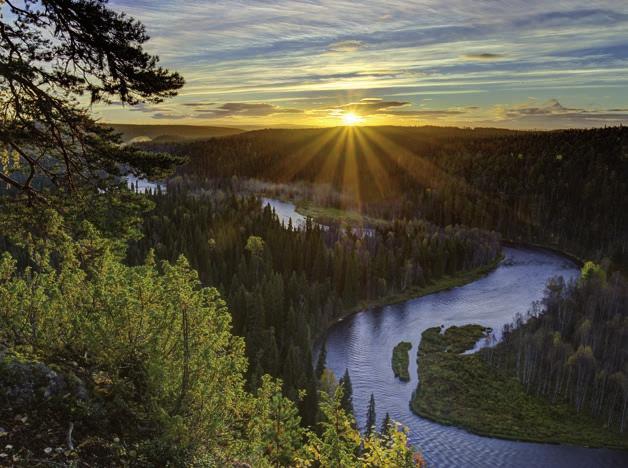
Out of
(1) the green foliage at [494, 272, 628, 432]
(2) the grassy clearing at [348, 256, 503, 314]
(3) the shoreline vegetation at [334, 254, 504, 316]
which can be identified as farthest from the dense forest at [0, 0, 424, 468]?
(2) the grassy clearing at [348, 256, 503, 314]

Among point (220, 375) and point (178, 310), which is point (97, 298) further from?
point (220, 375)

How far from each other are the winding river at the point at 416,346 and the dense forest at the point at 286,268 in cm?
933

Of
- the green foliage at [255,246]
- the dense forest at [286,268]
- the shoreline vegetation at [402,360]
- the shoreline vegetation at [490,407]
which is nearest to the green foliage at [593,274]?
the dense forest at [286,268]

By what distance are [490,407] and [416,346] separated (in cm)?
2638

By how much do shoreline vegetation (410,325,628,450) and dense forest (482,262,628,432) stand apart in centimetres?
306

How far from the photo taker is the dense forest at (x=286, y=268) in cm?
10762

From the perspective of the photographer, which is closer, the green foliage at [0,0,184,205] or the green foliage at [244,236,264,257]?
the green foliage at [0,0,184,205]

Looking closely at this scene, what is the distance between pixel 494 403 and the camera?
319 feet

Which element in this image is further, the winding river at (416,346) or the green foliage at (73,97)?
the winding river at (416,346)

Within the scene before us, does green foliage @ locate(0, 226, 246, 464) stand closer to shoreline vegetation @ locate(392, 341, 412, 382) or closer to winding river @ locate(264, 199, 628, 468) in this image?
winding river @ locate(264, 199, 628, 468)

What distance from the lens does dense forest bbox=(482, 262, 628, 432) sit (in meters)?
97.9

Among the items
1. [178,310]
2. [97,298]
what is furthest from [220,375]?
[97,298]

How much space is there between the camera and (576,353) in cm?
10500

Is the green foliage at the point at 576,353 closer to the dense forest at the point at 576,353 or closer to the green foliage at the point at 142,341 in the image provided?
the dense forest at the point at 576,353
